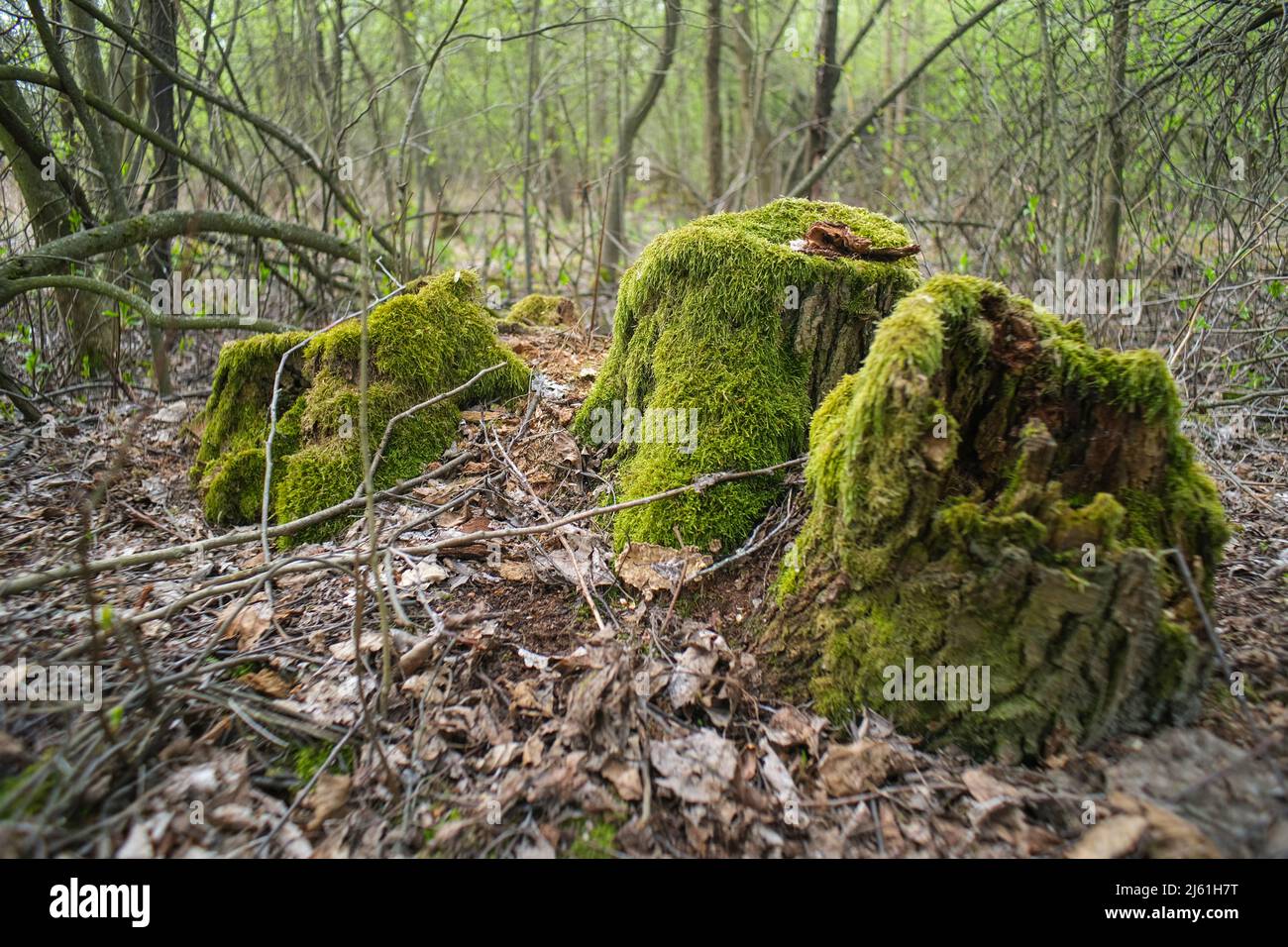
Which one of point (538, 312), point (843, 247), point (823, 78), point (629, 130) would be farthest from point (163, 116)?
point (843, 247)

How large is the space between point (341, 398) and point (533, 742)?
2317 mm

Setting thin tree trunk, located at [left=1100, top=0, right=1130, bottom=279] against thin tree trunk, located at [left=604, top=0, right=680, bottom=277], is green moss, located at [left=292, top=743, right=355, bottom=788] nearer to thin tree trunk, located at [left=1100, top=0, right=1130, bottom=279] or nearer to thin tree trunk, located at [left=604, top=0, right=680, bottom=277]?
thin tree trunk, located at [left=1100, top=0, right=1130, bottom=279]

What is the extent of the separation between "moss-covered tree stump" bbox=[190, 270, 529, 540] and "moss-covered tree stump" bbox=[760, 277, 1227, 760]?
2.40 meters

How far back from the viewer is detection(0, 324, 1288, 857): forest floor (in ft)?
6.81

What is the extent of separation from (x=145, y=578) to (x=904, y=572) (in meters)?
3.30

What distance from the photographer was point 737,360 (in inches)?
129

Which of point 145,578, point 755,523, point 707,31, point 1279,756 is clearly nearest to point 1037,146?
point 707,31

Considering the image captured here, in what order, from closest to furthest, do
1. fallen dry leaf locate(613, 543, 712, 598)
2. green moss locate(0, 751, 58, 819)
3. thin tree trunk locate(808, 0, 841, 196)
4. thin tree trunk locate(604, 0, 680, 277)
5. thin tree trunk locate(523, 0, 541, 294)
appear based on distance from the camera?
green moss locate(0, 751, 58, 819) → fallen dry leaf locate(613, 543, 712, 598) → thin tree trunk locate(808, 0, 841, 196) → thin tree trunk locate(523, 0, 541, 294) → thin tree trunk locate(604, 0, 680, 277)

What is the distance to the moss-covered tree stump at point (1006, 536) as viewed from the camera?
2.23 metres

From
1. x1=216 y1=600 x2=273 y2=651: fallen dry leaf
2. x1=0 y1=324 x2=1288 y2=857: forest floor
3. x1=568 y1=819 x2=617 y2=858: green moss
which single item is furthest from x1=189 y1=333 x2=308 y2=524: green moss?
x1=568 y1=819 x2=617 y2=858: green moss

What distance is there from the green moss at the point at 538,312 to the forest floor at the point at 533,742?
2.67 meters

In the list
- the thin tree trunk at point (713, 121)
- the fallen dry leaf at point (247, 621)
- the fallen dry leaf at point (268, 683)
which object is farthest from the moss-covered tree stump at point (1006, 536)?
the thin tree trunk at point (713, 121)

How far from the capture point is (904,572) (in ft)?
7.91
